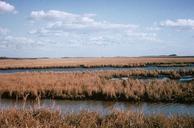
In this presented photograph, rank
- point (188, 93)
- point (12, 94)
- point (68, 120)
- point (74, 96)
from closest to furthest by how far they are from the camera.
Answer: point (68, 120)
point (188, 93)
point (74, 96)
point (12, 94)

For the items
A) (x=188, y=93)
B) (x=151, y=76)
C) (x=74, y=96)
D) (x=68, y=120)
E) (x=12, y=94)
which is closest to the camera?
(x=68, y=120)

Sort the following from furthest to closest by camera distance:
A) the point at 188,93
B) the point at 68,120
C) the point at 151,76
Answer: the point at 151,76 < the point at 188,93 < the point at 68,120

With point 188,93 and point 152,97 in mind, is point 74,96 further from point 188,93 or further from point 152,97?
point 188,93

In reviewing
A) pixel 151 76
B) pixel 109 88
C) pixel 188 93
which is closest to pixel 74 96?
pixel 109 88

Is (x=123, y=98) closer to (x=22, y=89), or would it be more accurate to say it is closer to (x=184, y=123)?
(x=22, y=89)

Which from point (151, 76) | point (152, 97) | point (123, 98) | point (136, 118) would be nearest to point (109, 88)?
point (123, 98)

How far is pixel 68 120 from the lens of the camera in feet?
29.8

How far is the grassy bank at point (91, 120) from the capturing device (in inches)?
331

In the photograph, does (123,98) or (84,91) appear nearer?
(123,98)

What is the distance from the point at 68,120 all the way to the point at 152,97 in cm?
1092

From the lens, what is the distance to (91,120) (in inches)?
357

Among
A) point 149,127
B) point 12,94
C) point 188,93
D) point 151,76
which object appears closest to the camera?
point 149,127

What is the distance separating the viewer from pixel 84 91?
21.5 meters

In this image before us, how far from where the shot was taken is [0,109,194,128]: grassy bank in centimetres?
841
